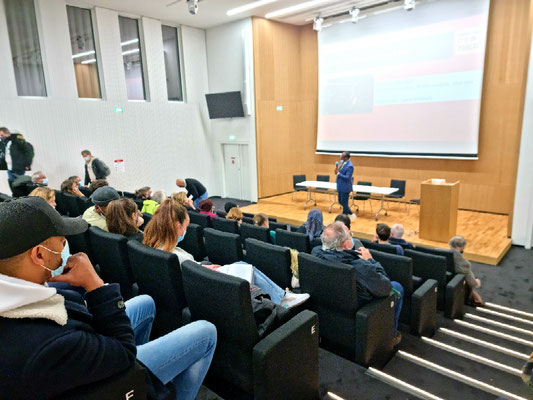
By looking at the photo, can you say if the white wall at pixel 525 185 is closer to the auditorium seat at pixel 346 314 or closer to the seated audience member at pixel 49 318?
the auditorium seat at pixel 346 314

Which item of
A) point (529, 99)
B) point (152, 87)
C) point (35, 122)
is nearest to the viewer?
point (529, 99)

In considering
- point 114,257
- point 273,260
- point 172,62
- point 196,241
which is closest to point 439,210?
point 273,260

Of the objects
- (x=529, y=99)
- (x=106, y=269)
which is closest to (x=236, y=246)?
(x=106, y=269)

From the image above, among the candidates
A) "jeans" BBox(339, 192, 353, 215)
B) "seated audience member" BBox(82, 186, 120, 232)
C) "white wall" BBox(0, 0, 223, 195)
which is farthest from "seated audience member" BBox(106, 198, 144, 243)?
"white wall" BBox(0, 0, 223, 195)

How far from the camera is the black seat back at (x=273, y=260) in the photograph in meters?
3.06

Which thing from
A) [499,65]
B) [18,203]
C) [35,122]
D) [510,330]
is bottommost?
[510,330]

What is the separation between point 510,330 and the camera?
3.48 meters

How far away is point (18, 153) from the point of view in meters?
7.05

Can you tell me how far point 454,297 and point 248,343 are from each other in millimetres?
2560

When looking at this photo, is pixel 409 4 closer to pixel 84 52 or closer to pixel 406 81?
pixel 406 81

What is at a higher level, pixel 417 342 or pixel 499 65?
pixel 499 65

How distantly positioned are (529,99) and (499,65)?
2.49 meters

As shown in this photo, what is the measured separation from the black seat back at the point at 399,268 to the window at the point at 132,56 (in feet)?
27.1

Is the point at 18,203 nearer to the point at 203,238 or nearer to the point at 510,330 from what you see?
the point at 203,238
